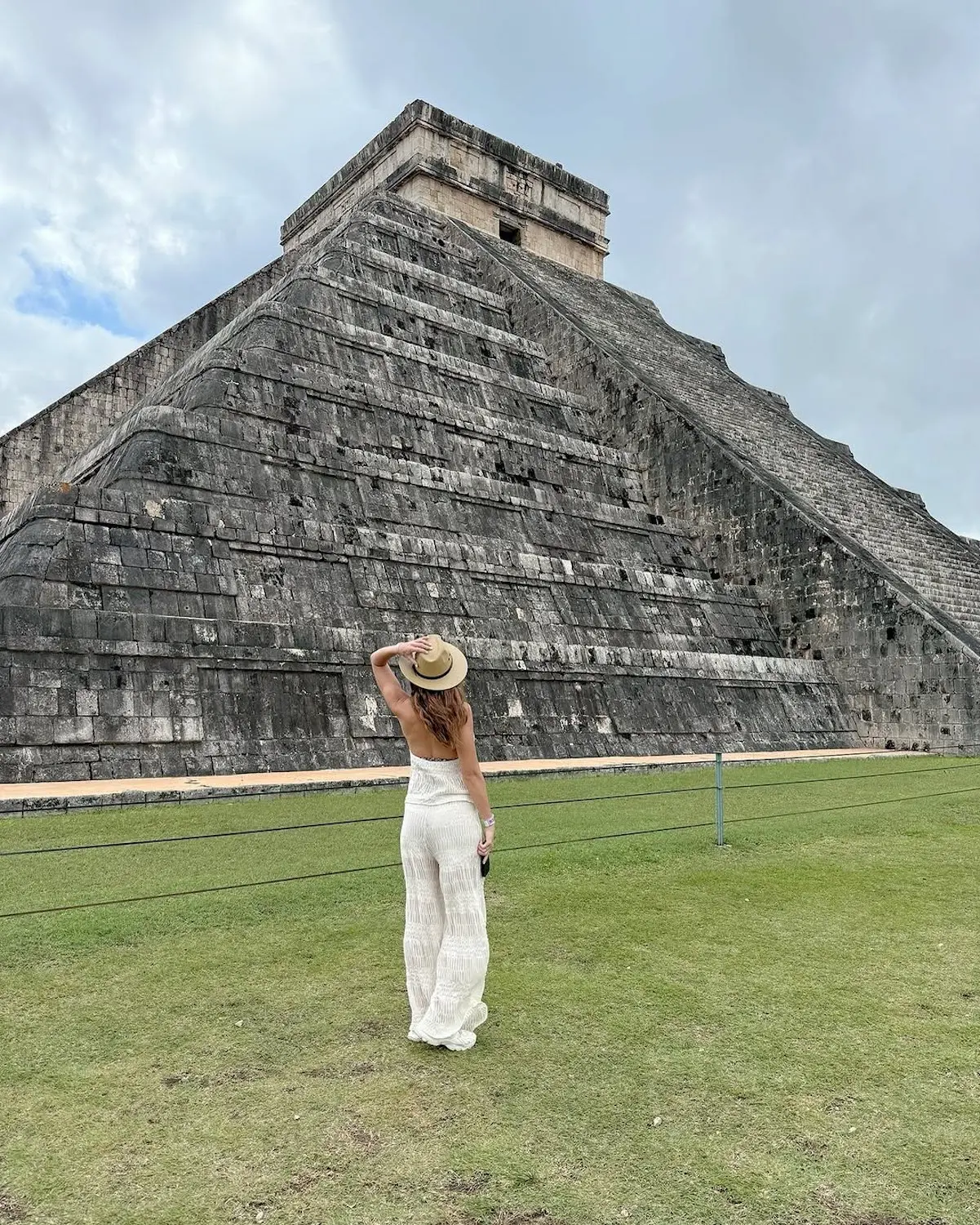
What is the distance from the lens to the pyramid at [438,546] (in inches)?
371

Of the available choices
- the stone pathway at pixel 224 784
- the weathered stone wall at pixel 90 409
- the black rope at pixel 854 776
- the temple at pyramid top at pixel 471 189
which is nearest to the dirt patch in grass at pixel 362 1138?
A: the stone pathway at pixel 224 784

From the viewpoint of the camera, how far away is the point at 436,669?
3365 mm

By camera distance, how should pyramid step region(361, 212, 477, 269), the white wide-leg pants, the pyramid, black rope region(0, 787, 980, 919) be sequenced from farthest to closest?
pyramid step region(361, 212, 477, 269) → the pyramid → black rope region(0, 787, 980, 919) → the white wide-leg pants

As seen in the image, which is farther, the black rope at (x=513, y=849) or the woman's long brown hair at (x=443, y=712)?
the black rope at (x=513, y=849)

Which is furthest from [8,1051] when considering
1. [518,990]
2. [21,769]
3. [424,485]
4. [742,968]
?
[424,485]

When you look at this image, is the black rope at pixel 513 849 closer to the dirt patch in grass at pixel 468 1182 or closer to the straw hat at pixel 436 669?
the straw hat at pixel 436 669

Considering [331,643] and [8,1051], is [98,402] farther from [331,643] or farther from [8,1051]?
[8,1051]

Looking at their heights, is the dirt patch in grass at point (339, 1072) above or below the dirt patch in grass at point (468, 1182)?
above

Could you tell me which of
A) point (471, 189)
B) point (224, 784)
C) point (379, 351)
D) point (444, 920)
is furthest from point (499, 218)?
point (444, 920)

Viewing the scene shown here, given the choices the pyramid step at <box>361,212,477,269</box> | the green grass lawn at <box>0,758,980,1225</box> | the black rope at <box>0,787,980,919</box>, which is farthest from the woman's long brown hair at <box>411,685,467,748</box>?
the pyramid step at <box>361,212,477,269</box>

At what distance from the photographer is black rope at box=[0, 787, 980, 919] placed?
468 centimetres

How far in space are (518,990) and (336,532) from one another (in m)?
8.73

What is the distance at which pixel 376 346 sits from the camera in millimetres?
15227

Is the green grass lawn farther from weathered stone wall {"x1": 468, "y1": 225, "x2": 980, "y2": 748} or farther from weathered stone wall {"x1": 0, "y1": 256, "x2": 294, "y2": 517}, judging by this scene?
weathered stone wall {"x1": 0, "y1": 256, "x2": 294, "y2": 517}
